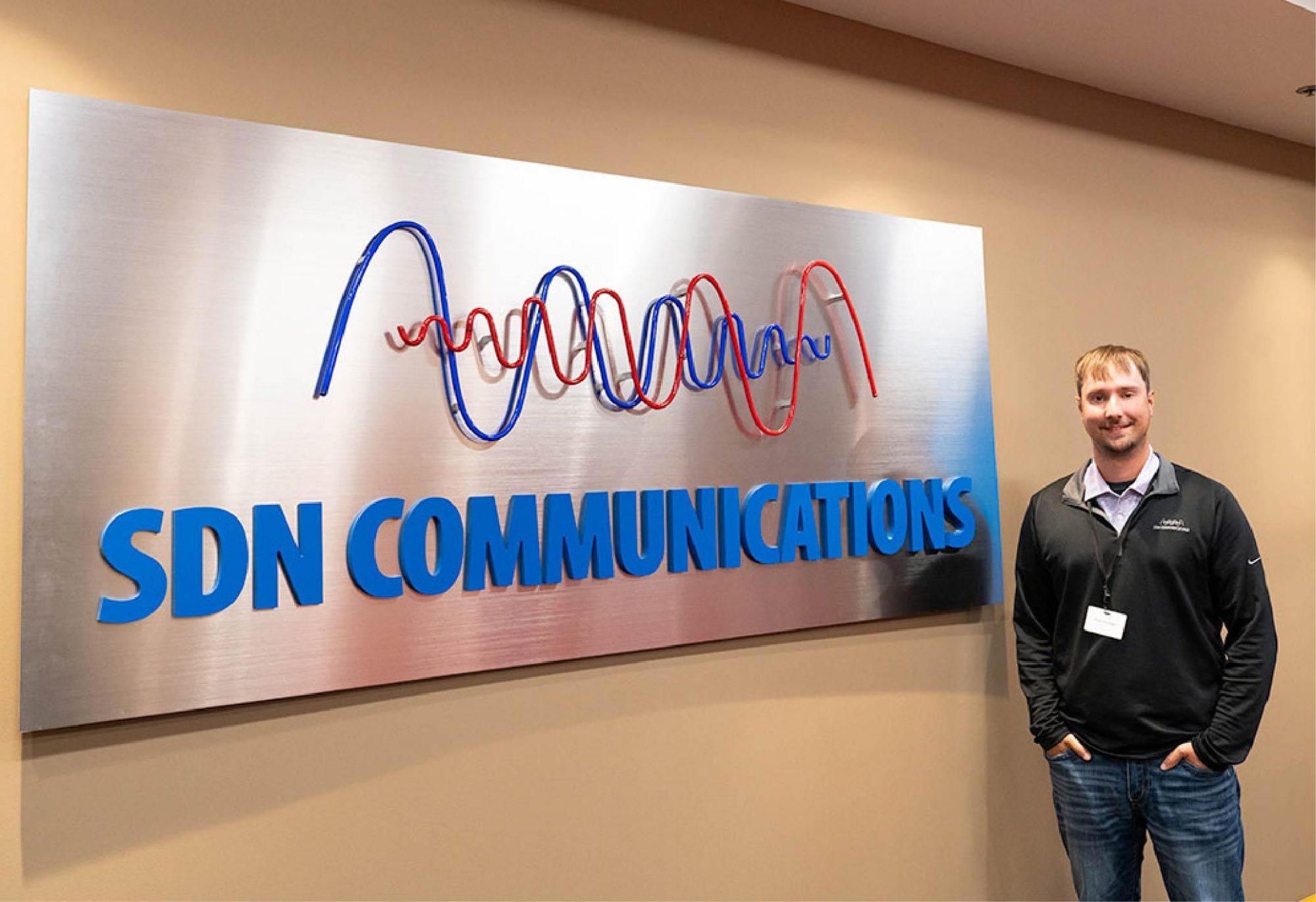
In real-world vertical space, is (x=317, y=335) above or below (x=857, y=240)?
below

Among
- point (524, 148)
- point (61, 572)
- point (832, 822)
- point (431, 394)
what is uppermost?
point (524, 148)

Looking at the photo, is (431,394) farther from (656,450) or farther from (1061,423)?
(1061,423)

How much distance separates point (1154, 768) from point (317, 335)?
73.0 inches

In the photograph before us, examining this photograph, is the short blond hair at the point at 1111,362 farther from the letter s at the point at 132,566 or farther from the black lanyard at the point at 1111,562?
the letter s at the point at 132,566

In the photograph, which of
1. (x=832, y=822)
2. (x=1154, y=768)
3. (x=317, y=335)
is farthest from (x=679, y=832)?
(x=317, y=335)

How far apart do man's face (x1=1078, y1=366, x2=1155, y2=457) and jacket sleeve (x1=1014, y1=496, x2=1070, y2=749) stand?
0.85ft

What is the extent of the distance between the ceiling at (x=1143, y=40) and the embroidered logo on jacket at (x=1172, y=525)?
1.23 metres

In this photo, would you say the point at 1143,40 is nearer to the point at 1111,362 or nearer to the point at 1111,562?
the point at 1111,362

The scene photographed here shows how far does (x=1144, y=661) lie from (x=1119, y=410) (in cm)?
53

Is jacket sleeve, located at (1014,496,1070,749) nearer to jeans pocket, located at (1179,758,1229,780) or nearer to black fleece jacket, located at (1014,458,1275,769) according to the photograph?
black fleece jacket, located at (1014,458,1275,769)

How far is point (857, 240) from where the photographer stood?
2451 millimetres

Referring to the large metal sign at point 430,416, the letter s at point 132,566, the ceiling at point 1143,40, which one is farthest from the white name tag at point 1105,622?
the letter s at point 132,566

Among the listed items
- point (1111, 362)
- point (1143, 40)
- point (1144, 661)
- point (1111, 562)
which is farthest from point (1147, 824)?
point (1143, 40)

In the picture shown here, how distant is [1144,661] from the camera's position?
2.14 metres
